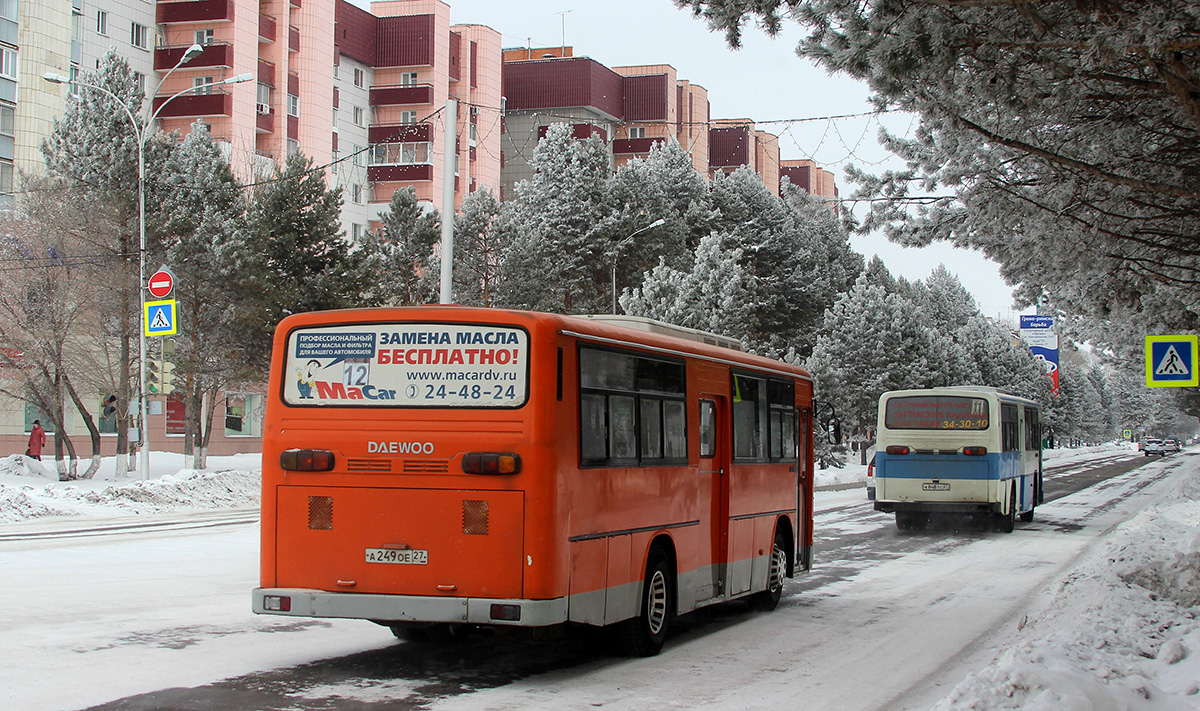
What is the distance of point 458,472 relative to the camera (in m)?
8.28

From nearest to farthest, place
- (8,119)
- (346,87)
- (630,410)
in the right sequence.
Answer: (630,410) → (8,119) → (346,87)

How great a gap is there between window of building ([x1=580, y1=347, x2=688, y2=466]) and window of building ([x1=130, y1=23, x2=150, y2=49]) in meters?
49.2

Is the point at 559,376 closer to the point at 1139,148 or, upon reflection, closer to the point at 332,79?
the point at 1139,148

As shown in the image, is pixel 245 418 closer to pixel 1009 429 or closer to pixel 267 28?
pixel 267 28

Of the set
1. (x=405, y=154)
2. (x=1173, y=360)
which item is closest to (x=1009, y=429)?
(x=1173, y=360)

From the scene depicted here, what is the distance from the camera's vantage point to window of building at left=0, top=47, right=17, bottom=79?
45.2m

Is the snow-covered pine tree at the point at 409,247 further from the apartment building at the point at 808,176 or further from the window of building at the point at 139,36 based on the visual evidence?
the apartment building at the point at 808,176

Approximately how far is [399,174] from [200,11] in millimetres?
15659

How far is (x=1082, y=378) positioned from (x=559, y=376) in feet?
509

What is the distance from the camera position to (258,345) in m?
39.7

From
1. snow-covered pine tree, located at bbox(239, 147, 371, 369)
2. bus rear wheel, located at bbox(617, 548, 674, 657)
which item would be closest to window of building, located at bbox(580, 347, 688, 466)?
bus rear wheel, located at bbox(617, 548, 674, 657)

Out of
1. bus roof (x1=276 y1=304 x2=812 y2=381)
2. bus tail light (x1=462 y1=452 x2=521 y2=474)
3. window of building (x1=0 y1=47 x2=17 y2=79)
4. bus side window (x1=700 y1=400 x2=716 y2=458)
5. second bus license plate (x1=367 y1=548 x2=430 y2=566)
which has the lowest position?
second bus license plate (x1=367 y1=548 x2=430 y2=566)

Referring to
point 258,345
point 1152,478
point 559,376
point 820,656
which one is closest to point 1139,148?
point 820,656

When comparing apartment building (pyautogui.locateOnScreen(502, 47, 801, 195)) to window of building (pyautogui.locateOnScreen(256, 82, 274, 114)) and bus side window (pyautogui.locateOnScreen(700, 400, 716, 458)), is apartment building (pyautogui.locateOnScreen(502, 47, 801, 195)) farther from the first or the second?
bus side window (pyautogui.locateOnScreen(700, 400, 716, 458))
